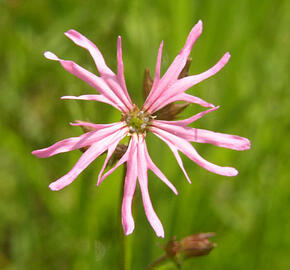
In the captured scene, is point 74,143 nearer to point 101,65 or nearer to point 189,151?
point 101,65

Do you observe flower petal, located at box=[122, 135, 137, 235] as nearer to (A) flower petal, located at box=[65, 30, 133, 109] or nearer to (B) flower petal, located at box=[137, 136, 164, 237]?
(B) flower petal, located at box=[137, 136, 164, 237]

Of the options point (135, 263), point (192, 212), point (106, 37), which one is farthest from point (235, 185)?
point (106, 37)

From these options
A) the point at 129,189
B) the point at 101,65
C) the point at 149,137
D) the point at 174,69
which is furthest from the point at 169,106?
the point at 149,137

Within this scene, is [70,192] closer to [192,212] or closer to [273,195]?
[192,212]

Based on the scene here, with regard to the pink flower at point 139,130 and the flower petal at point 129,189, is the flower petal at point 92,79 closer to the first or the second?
the pink flower at point 139,130

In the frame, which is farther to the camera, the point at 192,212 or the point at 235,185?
the point at 235,185

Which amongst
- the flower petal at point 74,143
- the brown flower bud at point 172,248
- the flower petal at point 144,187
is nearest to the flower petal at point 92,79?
the flower petal at point 74,143
